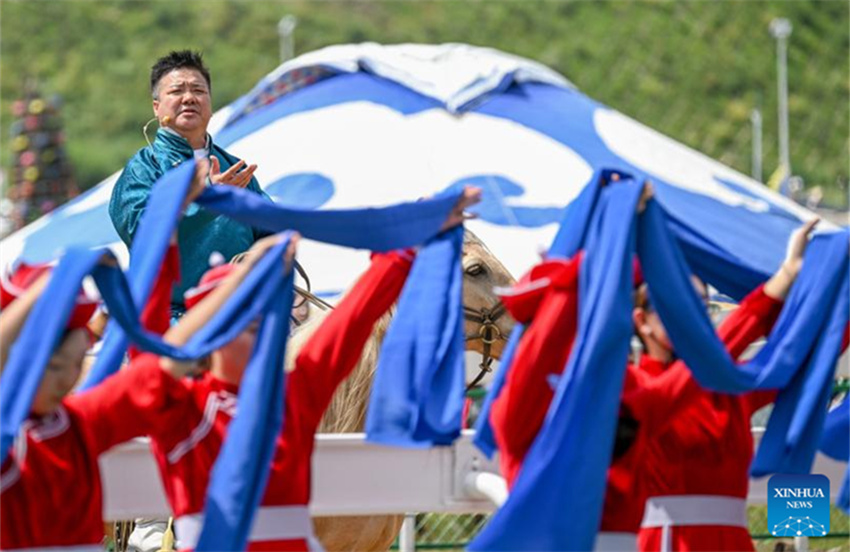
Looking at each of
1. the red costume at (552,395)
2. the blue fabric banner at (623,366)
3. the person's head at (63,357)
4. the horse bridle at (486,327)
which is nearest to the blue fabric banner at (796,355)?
the blue fabric banner at (623,366)

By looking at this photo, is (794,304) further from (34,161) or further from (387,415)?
(34,161)

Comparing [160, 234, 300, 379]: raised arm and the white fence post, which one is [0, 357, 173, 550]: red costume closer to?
[160, 234, 300, 379]: raised arm

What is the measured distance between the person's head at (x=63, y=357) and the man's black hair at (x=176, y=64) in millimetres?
2180

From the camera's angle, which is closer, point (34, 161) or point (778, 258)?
point (778, 258)

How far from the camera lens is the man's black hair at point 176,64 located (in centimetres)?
632

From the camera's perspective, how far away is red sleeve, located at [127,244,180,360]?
452cm

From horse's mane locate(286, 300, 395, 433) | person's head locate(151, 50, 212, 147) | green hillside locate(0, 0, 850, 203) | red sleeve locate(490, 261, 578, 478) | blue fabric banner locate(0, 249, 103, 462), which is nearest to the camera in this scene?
blue fabric banner locate(0, 249, 103, 462)

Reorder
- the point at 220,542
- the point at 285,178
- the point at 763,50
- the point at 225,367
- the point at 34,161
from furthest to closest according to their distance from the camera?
the point at 763,50 < the point at 34,161 < the point at 285,178 < the point at 225,367 < the point at 220,542

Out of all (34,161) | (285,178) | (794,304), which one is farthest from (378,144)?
(34,161)

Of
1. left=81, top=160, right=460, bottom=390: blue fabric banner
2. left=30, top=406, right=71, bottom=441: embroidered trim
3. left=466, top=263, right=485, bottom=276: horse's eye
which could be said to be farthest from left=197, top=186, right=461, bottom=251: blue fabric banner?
left=466, top=263, right=485, bottom=276: horse's eye

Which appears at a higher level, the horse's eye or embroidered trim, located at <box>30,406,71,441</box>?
the horse's eye

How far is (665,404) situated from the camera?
4.49 m

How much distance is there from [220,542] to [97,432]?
14.6 inches

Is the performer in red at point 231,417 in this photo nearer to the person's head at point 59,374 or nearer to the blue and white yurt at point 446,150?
the person's head at point 59,374
